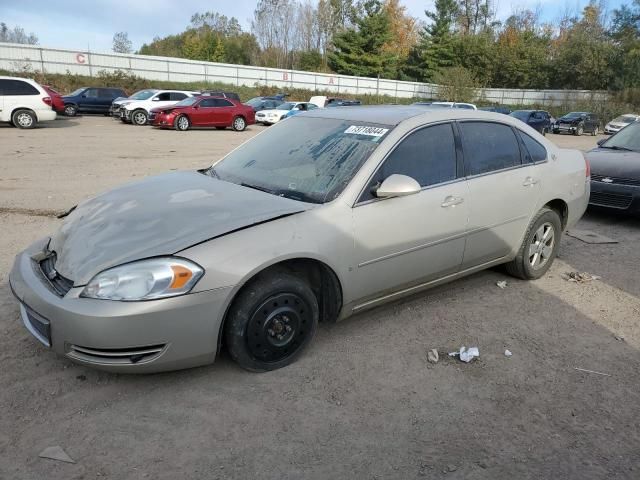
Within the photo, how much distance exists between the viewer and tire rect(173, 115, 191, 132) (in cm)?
2079

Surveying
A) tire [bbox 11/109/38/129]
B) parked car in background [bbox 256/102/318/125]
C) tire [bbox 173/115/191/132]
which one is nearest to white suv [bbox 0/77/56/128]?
tire [bbox 11/109/38/129]

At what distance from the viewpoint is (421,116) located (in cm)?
390

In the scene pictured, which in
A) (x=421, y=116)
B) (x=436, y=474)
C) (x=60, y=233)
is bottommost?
(x=436, y=474)

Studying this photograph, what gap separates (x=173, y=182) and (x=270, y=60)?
71927mm

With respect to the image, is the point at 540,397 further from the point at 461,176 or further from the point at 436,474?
the point at 461,176

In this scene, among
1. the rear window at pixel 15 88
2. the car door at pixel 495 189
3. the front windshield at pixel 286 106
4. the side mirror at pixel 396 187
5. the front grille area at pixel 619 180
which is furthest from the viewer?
the front windshield at pixel 286 106

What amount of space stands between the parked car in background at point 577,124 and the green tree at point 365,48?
27.5 meters

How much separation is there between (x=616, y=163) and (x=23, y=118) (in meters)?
18.0

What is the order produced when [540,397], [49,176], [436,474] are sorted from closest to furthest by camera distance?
[436,474] < [540,397] < [49,176]

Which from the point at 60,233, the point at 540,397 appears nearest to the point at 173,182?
the point at 60,233

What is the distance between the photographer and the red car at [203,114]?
67.7ft

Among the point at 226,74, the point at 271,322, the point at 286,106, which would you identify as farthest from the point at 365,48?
the point at 271,322

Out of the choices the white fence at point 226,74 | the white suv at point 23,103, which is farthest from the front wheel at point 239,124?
the white fence at point 226,74

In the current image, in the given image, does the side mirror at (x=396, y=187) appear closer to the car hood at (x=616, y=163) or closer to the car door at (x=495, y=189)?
the car door at (x=495, y=189)
